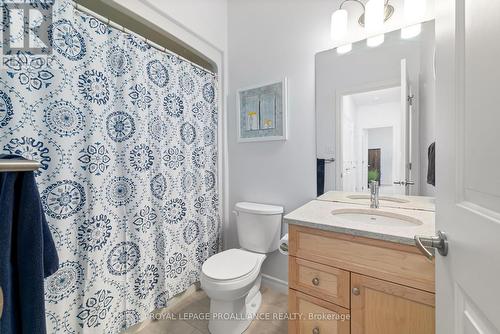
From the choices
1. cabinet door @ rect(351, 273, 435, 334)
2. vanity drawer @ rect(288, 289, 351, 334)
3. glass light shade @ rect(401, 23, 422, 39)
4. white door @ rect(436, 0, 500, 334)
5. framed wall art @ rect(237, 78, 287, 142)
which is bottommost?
vanity drawer @ rect(288, 289, 351, 334)

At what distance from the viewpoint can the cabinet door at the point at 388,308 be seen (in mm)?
761

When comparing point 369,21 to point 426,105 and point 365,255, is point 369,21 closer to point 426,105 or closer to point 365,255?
point 426,105

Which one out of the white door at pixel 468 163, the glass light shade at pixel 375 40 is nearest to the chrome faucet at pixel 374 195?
the white door at pixel 468 163

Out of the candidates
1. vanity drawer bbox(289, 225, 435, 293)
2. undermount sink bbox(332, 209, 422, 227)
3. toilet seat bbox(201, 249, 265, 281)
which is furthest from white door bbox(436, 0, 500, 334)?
toilet seat bbox(201, 249, 265, 281)

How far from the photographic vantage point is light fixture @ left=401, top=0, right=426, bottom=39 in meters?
1.15

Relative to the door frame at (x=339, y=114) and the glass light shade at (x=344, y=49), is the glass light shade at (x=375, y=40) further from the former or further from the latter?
the door frame at (x=339, y=114)

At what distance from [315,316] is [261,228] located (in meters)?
0.70

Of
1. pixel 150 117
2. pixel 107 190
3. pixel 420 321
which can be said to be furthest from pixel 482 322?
pixel 150 117

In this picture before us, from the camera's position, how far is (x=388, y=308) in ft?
2.69

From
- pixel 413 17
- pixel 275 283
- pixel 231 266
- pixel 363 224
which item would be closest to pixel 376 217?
pixel 363 224

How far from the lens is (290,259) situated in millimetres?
1051

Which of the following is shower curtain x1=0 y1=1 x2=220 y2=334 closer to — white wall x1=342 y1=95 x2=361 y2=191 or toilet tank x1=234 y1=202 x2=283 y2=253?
toilet tank x1=234 y1=202 x2=283 y2=253

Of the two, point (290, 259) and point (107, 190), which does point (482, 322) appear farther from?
point (107, 190)

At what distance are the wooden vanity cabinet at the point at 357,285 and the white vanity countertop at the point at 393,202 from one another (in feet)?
1.62
